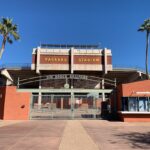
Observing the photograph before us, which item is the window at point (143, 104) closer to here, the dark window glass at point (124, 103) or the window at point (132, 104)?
the window at point (132, 104)

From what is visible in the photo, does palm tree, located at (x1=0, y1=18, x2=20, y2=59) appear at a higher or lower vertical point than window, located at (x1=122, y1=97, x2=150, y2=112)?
higher

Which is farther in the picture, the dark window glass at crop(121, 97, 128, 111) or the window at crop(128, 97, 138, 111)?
the dark window glass at crop(121, 97, 128, 111)

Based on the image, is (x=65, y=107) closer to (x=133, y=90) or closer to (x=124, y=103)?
(x=124, y=103)

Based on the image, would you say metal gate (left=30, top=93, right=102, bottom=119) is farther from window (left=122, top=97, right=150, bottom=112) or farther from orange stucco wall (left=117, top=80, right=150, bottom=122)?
window (left=122, top=97, right=150, bottom=112)

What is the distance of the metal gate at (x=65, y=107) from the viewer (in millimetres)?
24406

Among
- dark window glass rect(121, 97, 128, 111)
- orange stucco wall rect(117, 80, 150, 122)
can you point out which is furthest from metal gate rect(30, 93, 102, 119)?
orange stucco wall rect(117, 80, 150, 122)

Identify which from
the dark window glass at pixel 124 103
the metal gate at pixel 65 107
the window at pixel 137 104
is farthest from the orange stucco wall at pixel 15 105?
the window at pixel 137 104

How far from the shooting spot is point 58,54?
165 ft

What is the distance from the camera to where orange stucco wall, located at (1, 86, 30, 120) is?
76.2ft

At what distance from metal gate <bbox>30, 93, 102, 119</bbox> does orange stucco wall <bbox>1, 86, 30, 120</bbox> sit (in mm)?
820

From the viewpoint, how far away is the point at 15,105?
23422 millimetres

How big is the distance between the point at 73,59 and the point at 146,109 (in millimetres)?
30218

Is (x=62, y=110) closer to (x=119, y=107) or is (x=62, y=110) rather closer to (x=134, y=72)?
(x=119, y=107)

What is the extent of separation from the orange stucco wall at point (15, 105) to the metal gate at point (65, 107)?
820mm
